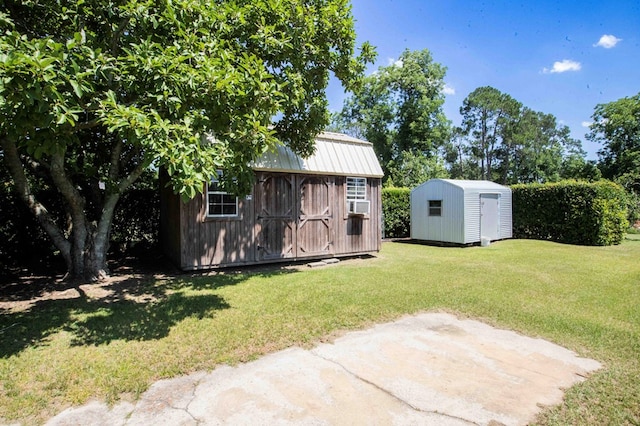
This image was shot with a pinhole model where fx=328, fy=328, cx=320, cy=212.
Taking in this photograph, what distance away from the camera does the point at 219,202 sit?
26.1 ft

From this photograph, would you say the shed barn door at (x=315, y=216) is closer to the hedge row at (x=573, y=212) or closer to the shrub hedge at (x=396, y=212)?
the shrub hedge at (x=396, y=212)

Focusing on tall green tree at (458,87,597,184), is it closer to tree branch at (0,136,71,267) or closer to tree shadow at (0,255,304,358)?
tree shadow at (0,255,304,358)

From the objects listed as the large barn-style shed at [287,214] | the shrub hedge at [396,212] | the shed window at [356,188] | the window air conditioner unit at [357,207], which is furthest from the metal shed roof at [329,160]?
the shrub hedge at [396,212]

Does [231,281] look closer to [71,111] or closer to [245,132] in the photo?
[245,132]

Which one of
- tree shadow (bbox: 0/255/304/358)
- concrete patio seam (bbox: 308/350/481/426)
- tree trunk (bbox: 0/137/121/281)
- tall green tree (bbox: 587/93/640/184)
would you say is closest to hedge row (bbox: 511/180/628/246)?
tree shadow (bbox: 0/255/304/358)

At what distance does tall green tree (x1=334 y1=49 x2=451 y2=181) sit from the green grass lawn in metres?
18.0

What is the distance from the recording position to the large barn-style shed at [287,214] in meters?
7.71

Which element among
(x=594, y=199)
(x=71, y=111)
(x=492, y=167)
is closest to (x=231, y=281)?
(x=71, y=111)

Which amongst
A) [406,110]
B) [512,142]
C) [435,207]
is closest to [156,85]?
[435,207]

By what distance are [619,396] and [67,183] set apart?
8.44 meters

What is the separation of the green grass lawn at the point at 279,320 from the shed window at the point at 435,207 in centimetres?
522

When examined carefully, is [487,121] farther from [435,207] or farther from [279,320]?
[279,320]

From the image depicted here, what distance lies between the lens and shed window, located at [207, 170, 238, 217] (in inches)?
308

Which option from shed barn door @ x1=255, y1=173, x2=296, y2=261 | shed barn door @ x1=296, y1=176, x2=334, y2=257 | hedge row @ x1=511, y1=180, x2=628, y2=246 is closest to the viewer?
shed barn door @ x1=255, y1=173, x2=296, y2=261
